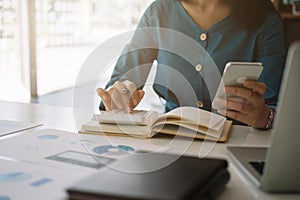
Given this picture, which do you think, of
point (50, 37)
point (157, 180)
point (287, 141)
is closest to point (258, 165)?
point (287, 141)

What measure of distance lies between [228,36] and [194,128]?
551 millimetres

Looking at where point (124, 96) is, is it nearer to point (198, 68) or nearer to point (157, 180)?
point (198, 68)

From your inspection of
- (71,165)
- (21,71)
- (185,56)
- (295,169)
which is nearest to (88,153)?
(71,165)

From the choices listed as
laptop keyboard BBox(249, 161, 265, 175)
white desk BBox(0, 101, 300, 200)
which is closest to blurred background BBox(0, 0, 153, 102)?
white desk BBox(0, 101, 300, 200)

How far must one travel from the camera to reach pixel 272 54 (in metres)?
1.32

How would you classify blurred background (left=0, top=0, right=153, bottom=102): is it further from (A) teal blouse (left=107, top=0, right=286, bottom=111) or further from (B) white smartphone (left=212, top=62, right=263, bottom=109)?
(B) white smartphone (left=212, top=62, right=263, bottom=109)

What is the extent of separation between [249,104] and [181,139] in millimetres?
220

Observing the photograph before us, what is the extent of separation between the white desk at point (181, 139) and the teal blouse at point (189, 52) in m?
0.26

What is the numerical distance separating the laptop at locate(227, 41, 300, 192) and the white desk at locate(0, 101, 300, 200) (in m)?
0.02

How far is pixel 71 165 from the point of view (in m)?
0.72

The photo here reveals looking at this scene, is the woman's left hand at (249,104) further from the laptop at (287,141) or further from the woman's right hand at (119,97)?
the laptop at (287,141)

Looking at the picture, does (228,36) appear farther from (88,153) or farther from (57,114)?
(88,153)

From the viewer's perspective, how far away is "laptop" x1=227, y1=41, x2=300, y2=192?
544mm

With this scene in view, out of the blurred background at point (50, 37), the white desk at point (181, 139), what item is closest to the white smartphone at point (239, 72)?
the white desk at point (181, 139)
